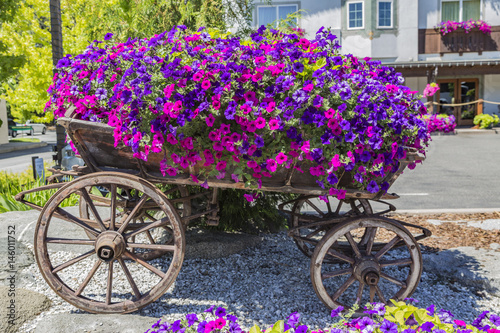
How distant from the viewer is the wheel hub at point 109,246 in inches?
116

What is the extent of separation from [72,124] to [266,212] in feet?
7.52

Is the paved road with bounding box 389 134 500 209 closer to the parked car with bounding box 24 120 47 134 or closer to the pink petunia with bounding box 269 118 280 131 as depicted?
the pink petunia with bounding box 269 118 280 131

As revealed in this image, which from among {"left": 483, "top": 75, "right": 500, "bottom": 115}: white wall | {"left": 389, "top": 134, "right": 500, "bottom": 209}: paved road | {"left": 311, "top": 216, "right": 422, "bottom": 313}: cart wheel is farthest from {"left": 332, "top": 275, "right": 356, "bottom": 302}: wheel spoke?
{"left": 483, "top": 75, "right": 500, "bottom": 115}: white wall

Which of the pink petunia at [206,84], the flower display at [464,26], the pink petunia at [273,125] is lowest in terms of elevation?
the pink petunia at [273,125]

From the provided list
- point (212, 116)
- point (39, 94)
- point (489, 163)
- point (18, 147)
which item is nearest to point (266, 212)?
point (212, 116)

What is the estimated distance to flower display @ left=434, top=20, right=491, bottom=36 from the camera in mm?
21875

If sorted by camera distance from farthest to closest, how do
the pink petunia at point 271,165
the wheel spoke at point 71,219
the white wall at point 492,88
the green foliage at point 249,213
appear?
1. the white wall at point 492,88
2. the green foliage at point 249,213
3. the wheel spoke at point 71,219
4. the pink petunia at point 271,165

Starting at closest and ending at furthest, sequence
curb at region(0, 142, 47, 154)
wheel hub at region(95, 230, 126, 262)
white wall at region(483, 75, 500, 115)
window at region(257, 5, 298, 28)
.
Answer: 1. wheel hub at region(95, 230, 126, 262)
2. curb at region(0, 142, 47, 154)
3. window at region(257, 5, 298, 28)
4. white wall at region(483, 75, 500, 115)

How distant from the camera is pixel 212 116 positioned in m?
2.71

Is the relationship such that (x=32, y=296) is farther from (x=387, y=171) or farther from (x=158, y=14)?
(x=158, y=14)

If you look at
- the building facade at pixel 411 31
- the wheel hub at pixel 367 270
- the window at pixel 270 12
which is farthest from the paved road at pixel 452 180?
the window at pixel 270 12

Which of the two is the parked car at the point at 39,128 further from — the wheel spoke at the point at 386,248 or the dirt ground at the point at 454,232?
the wheel spoke at the point at 386,248

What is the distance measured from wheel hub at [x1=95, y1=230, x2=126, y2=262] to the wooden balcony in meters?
22.4

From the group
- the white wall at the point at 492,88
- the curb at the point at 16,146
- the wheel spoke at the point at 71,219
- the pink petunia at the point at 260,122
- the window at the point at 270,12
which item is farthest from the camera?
the white wall at the point at 492,88
